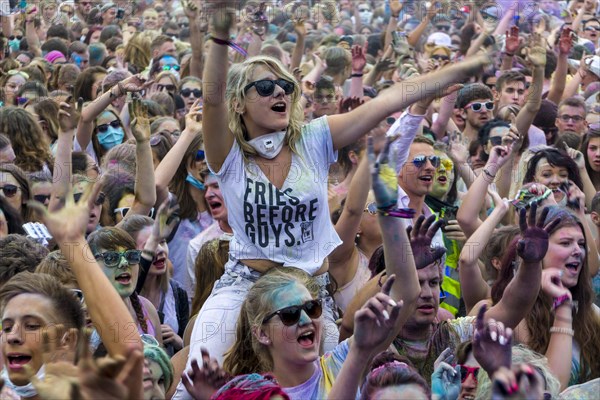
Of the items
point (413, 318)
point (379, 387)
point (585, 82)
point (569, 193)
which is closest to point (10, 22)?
point (585, 82)

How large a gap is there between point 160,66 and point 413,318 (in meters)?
7.56

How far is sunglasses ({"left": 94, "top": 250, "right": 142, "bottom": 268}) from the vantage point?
4.99 meters

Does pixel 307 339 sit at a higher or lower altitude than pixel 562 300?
higher

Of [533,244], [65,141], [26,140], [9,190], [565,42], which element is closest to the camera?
[533,244]

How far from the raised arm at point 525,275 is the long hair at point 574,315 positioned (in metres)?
0.31

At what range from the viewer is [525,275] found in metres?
4.45

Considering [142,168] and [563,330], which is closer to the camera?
[563,330]

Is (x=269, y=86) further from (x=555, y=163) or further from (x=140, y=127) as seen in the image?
(x=555, y=163)

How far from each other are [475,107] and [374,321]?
5.98 m

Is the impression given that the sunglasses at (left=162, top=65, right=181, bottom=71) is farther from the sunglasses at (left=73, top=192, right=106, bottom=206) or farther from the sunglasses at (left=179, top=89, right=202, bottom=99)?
the sunglasses at (left=73, top=192, right=106, bottom=206)

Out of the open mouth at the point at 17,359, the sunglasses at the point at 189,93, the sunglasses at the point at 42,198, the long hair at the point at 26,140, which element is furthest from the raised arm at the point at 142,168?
the sunglasses at the point at 189,93

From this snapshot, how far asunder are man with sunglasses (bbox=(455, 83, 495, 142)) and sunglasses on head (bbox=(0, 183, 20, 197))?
4.12 m

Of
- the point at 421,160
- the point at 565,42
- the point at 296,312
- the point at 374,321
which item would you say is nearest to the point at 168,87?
the point at 565,42

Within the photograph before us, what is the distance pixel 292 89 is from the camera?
4.68m
